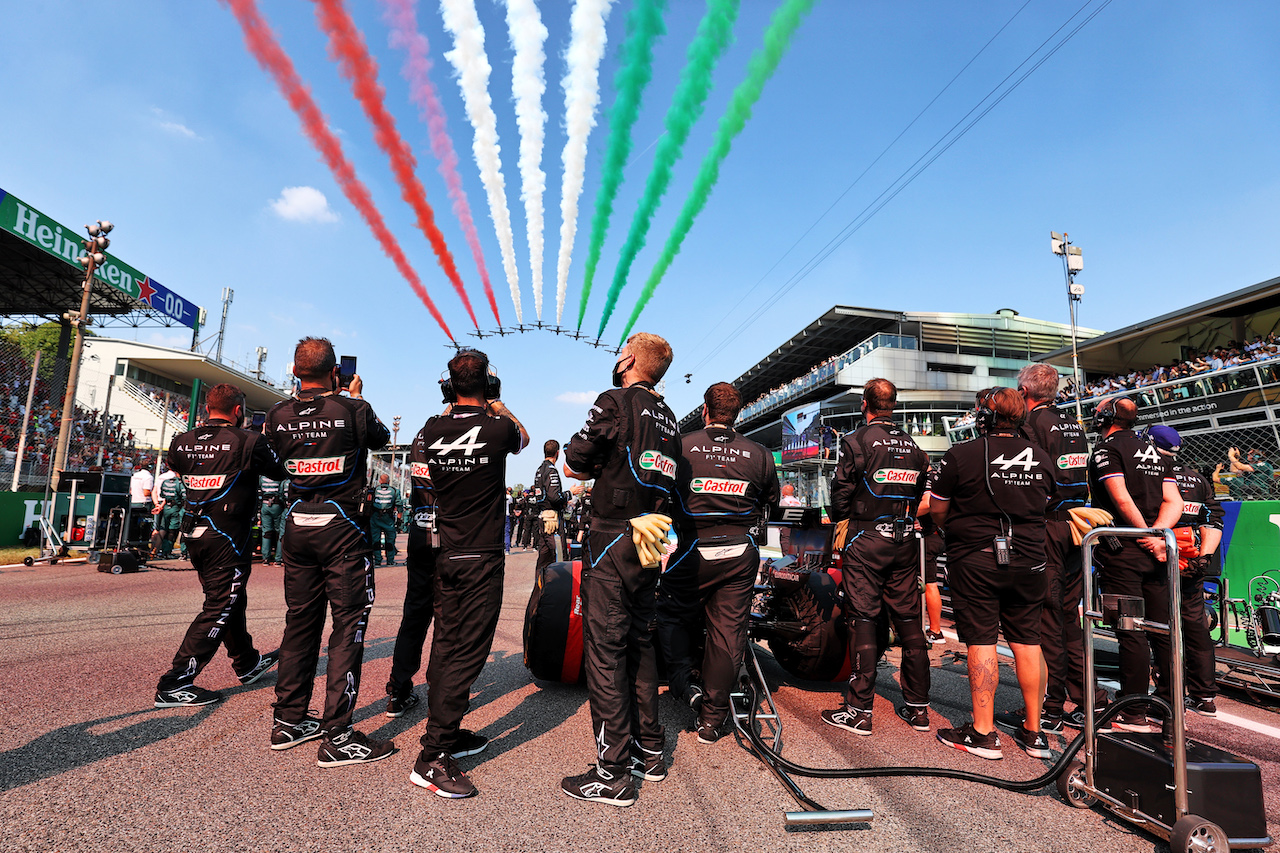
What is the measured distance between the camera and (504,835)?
233cm

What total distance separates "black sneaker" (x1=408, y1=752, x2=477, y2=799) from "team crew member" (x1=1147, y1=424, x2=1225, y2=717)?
15.5ft

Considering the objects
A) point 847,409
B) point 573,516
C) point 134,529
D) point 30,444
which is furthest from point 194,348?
point 847,409

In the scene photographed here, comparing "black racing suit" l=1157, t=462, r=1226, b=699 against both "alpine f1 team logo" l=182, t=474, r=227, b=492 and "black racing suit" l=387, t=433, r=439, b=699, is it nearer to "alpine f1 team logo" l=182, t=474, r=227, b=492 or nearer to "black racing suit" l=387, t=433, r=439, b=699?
"black racing suit" l=387, t=433, r=439, b=699

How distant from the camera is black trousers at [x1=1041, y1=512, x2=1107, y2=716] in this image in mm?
3877

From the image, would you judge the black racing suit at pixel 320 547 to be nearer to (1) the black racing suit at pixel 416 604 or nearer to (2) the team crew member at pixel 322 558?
(2) the team crew member at pixel 322 558

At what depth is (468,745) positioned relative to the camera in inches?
124

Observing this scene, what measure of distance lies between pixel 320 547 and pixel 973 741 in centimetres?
368

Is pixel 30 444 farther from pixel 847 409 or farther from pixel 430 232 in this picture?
pixel 847 409

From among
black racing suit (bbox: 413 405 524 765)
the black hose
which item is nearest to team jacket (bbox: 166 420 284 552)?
black racing suit (bbox: 413 405 524 765)

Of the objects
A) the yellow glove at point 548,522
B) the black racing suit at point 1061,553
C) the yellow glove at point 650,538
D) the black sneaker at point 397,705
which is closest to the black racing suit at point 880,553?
the black racing suit at point 1061,553

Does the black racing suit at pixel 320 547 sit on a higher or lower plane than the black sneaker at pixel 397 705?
higher

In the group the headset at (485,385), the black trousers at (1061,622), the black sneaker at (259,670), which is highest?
the headset at (485,385)

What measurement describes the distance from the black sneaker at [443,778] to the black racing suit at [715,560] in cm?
136

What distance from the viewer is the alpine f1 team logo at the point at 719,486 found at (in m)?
3.52
